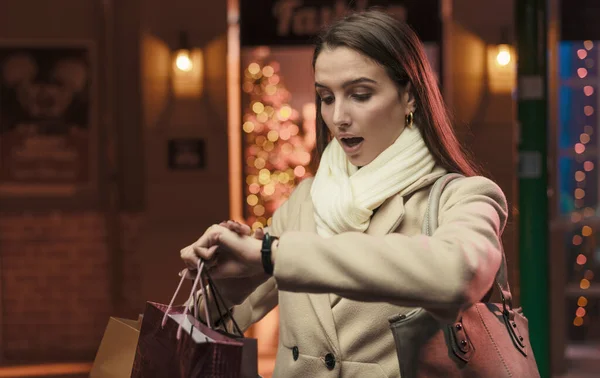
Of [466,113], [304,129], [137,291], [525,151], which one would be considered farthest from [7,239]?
[525,151]

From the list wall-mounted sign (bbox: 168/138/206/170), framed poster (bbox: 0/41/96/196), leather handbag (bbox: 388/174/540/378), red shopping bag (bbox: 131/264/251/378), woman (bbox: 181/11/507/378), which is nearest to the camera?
red shopping bag (bbox: 131/264/251/378)

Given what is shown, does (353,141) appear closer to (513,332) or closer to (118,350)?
(513,332)

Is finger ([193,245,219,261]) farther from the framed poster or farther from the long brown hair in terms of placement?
the framed poster

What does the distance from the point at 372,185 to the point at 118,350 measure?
751 millimetres

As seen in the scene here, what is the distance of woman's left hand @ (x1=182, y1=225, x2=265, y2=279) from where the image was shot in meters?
1.91

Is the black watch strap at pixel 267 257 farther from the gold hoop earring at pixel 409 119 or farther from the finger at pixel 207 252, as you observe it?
the gold hoop earring at pixel 409 119

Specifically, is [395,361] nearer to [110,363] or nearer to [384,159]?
[384,159]

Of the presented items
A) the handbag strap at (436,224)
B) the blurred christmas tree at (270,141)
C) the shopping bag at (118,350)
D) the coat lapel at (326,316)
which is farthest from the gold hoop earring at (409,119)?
the blurred christmas tree at (270,141)

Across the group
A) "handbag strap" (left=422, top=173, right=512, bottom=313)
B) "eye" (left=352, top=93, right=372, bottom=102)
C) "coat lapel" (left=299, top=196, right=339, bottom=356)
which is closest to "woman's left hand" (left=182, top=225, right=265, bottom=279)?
"coat lapel" (left=299, top=196, right=339, bottom=356)

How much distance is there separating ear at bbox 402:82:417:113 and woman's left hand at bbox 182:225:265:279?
0.61 metres

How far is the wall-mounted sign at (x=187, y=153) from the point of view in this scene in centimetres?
752

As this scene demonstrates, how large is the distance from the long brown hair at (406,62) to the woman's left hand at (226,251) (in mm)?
581

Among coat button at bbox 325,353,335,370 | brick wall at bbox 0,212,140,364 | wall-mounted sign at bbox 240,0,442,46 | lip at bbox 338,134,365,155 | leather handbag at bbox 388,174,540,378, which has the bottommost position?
brick wall at bbox 0,212,140,364

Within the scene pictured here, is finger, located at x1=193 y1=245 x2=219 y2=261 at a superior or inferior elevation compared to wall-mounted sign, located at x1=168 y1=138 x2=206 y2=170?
inferior
